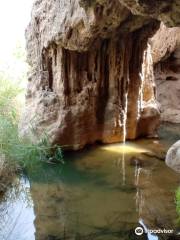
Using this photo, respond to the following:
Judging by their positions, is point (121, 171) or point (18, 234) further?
point (121, 171)

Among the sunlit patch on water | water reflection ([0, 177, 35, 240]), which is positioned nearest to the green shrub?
water reflection ([0, 177, 35, 240])

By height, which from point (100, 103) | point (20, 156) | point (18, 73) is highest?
point (18, 73)

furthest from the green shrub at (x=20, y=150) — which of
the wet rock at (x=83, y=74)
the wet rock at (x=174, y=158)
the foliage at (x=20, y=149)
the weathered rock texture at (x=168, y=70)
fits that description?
the weathered rock texture at (x=168, y=70)

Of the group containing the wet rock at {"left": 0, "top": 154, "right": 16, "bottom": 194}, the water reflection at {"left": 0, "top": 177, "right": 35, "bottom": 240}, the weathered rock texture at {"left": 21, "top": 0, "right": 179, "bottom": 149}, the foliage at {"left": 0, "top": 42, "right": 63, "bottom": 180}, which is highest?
the weathered rock texture at {"left": 21, "top": 0, "right": 179, "bottom": 149}

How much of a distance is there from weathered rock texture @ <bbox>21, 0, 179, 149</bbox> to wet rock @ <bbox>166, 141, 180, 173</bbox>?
201 cm

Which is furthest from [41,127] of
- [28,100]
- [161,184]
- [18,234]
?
[18,234]

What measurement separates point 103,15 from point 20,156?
276cm

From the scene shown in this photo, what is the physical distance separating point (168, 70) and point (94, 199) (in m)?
7.84

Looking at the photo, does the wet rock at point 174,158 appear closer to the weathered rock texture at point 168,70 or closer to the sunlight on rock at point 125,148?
the sunlight on rock at point 125,148

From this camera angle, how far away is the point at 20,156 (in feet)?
21.9

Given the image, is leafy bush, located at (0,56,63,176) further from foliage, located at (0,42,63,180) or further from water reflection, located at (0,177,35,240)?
water reflection, located at (0,177,35,240)

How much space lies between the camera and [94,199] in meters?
6.08

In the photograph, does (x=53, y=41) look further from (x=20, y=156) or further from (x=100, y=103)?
(x=20, y=156)

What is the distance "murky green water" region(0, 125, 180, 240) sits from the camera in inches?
201
